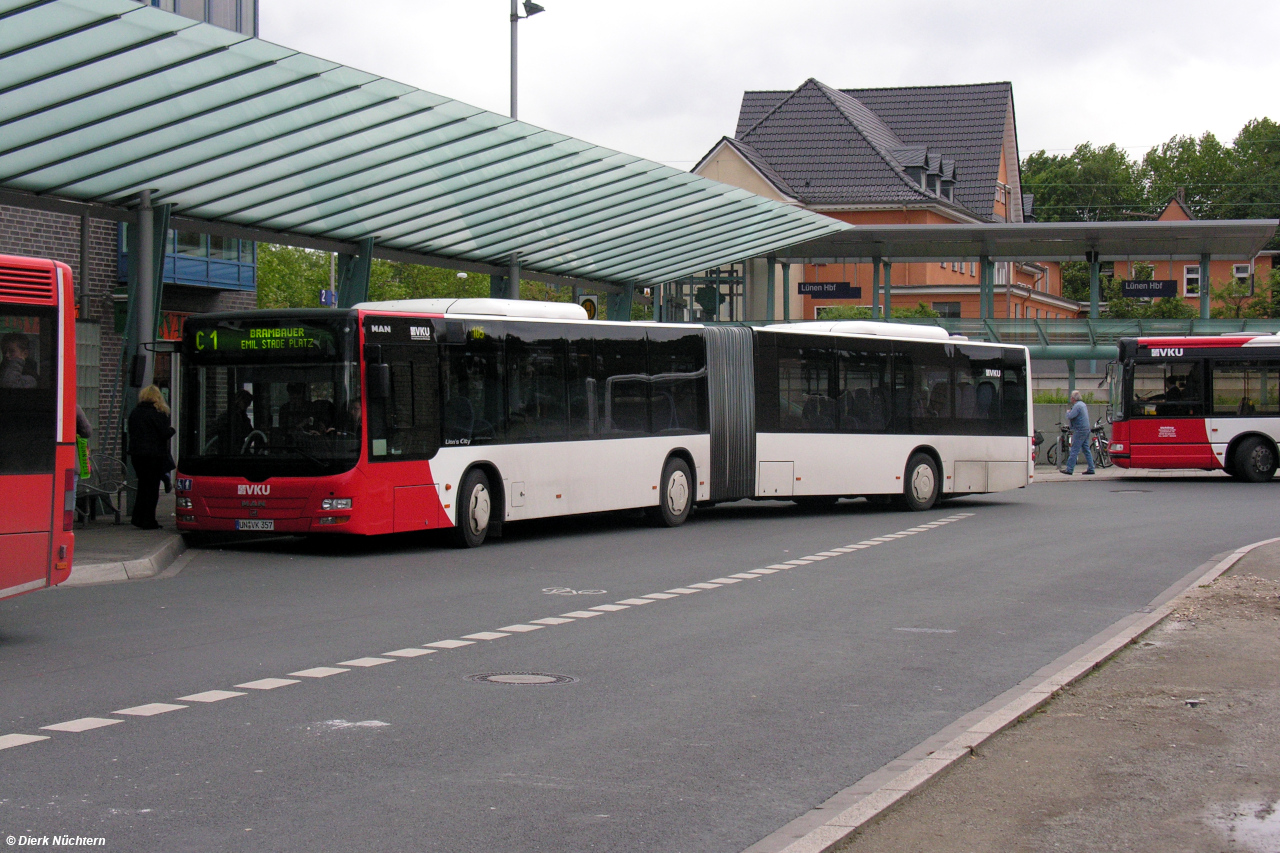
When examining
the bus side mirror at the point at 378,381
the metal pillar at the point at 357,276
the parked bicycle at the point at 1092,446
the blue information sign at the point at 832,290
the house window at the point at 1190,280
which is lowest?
the parked bicycle at the point at 1092,446

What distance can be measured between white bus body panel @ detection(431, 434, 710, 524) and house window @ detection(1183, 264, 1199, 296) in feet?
270

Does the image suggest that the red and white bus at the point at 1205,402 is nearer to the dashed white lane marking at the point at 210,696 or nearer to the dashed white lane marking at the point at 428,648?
the dashed white lane marking at the point at 428,648

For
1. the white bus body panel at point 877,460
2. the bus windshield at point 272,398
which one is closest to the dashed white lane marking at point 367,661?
the bus windshield at point 272,398

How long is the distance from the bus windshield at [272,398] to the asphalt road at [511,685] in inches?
42.0

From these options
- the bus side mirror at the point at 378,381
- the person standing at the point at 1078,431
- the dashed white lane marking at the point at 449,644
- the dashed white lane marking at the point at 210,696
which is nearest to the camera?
the dashed white lane marking at the point at 210,696

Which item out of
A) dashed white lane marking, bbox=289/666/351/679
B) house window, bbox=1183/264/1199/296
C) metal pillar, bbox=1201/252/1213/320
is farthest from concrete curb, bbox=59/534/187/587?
house window, bbox=1183/264/1199/296

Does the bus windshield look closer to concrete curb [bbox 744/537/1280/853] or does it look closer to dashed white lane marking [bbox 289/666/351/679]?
dashed white lane marking [bbox 289/666/351/679]

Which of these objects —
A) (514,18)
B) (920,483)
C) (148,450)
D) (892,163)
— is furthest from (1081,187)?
(148,450)

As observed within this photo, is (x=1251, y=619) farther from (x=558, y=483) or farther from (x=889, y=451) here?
(x=889, y=451)

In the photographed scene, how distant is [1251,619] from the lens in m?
11.0

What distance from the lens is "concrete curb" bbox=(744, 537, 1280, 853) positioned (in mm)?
5418

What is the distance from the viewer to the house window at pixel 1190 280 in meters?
95.8

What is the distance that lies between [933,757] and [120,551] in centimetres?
1069

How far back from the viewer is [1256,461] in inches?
1211
